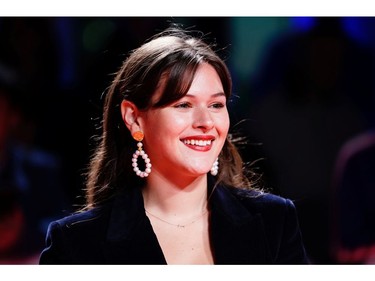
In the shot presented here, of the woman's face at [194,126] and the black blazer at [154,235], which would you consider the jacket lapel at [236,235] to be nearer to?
the black blazer at [154,235]

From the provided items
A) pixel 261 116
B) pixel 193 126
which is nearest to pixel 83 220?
pixel 193 126

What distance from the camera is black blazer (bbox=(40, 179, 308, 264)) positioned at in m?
1.73

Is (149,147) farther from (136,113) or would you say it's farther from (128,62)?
(128,62)

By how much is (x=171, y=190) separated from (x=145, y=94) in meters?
0.31

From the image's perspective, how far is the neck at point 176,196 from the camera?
5.78 feet

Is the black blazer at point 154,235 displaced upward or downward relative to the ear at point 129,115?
downward

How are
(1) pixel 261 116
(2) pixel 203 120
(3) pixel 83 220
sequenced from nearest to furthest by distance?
(2) pixel 203 120 → (3) pixel 83 220 → (1) pixel 261 116

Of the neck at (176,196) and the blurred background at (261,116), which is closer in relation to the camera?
the neck at (176,196)

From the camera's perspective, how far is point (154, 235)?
68.0 inches

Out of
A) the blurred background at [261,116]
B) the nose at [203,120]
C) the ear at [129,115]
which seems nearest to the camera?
the nose at [203,120]

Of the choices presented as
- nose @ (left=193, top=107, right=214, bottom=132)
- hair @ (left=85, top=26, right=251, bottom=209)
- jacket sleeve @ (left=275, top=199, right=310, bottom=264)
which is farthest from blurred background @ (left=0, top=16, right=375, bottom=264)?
nose @ (left=193, top=107, right=214, bottom=132)

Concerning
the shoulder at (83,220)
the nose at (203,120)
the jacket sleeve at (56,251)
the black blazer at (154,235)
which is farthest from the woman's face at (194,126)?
the jacket sleeve at (56,251)

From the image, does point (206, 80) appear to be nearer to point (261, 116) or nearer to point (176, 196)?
point (176, 196)
